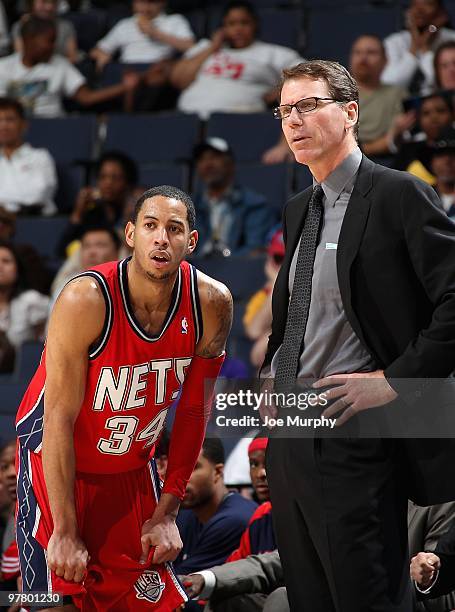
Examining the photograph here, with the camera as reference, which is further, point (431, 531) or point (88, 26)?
point (88, 26)

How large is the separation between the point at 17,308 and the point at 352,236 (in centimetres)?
416

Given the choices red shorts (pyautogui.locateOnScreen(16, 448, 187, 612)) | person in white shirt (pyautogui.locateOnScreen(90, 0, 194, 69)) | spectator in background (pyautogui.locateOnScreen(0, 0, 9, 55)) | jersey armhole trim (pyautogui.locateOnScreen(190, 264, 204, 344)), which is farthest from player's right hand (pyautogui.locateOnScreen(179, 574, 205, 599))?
spectator in background (pyautogui.locateOnScreen(0, 0, 9, 55))

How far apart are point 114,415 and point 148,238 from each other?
0.52 m

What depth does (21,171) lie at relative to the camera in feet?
24.0

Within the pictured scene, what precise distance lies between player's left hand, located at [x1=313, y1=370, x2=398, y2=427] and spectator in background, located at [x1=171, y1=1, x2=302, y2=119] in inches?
208

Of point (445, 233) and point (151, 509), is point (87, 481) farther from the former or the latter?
point (445, 233)

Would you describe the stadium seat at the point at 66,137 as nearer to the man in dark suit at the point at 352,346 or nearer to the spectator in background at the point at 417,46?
the spectator in background at the point at 417,46

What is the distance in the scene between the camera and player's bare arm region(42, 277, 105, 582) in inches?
113

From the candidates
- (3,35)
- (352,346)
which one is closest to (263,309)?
(352,346)

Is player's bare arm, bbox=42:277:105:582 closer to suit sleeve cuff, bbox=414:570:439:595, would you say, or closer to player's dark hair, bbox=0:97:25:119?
suit sleeve cuff, bbox=414:570:439:595

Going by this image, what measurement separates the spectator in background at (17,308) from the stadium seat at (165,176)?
116 centimetres

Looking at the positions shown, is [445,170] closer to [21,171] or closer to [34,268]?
[34,268]

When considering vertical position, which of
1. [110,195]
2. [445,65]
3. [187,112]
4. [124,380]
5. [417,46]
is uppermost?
[417,46]

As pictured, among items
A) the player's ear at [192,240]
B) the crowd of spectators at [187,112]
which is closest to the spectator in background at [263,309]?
the crowd of spectators at [187,112]
